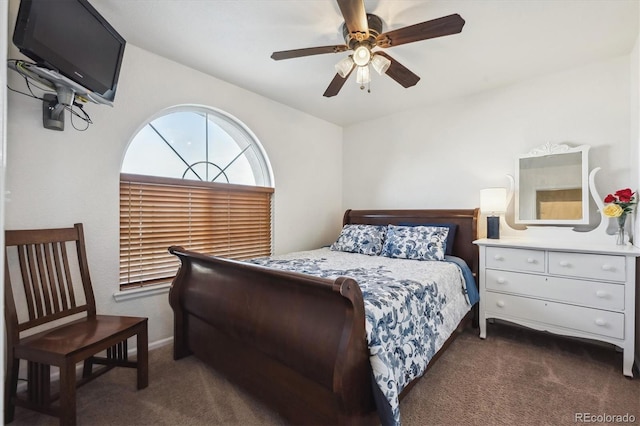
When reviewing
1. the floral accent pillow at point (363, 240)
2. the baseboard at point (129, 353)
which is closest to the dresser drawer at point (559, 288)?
the floral accent pillow at point (363, 240)

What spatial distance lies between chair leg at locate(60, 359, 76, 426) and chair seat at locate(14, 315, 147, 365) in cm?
5

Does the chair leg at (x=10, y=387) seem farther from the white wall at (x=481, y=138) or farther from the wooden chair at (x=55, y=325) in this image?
the white wall at (x=481, y=138)

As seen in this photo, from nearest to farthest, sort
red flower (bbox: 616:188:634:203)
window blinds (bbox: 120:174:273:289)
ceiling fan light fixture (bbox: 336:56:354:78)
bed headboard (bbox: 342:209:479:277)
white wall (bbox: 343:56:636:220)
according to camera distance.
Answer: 1. ceiling fan light fixture (bbox: 336:56:354:78)
2. red flower (bbox: 616:188:634:203)
3. window blinds (bbox: 120:174:273:289)
4. white wall (bbox: 343:56:636:220)
5. bed headboard (bbox: 342:209:479:277)

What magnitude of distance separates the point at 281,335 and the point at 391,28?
2.16 m

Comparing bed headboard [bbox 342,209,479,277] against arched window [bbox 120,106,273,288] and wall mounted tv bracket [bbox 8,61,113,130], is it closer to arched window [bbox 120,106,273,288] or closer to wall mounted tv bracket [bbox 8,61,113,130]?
arched window [bbox 120,106,273,288]

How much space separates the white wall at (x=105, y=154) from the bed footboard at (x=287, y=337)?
1.89 feet

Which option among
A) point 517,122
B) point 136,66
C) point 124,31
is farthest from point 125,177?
point 517,122

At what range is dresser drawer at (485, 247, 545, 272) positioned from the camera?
2.41 meters

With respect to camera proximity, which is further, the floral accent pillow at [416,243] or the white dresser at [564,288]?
the floral accent pillow at [416,243]

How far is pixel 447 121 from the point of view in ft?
11.2

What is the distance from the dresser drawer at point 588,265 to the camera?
2.10 metres

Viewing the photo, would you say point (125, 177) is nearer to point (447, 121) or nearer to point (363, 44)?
point (363, 44)

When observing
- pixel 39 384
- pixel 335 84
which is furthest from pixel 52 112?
pixel 335 84

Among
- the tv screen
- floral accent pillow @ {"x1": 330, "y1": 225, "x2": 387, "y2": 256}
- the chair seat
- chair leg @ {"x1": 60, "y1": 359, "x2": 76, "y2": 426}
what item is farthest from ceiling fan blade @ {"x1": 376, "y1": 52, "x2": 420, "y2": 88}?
chair leg @ {"x1": 60, "y1": 359, "x2": 76, "y2": 426}
